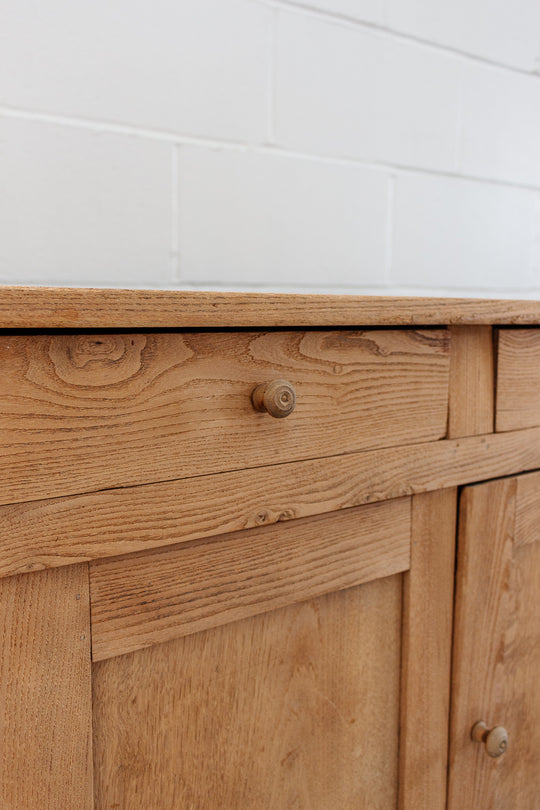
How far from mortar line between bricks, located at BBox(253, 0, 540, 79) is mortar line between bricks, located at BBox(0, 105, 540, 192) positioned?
21 cm

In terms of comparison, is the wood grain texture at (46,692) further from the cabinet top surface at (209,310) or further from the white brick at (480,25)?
the white brick at (480,25)

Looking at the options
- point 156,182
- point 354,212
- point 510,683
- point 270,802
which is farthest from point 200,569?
point 354,212

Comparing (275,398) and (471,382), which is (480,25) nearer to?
(471,382)

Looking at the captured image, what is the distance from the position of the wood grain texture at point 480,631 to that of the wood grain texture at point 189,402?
13 cm

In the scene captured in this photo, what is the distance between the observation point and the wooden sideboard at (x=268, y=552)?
45 cm

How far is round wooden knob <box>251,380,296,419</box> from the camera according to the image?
1.69 ft

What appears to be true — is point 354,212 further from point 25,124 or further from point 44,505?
point 44,505

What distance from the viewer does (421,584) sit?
66 centimetres

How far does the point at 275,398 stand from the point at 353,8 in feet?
2.92

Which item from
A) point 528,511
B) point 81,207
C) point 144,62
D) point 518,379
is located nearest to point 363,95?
point 144,62

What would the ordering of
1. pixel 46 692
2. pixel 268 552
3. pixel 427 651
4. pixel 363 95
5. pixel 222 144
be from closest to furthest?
pixel 46 692 → pixel 268 552 → pixel 427 651 → pixel 222 144 → pixel 363 95

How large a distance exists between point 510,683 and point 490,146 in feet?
3.35

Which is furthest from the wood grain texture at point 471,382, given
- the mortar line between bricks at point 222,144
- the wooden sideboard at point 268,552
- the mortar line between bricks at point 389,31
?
the mortar line between bricks at point 389,31

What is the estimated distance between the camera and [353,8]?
1106 millimetres
